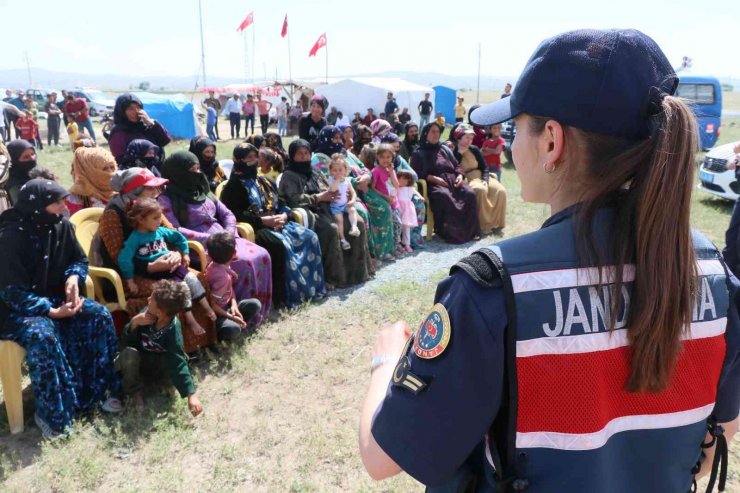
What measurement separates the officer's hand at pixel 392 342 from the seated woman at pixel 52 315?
2543 millimetres

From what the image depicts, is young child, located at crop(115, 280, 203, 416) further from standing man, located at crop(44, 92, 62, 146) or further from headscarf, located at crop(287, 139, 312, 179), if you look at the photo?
standing man, located at crop(44, 92, 62, 146)

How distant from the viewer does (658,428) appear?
2.82 feet

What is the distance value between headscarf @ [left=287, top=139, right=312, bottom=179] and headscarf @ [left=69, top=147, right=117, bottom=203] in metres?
1.70

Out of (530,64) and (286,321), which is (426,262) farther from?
(530,64)

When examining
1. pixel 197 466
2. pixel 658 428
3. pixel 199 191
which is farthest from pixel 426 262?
pixel 658 428

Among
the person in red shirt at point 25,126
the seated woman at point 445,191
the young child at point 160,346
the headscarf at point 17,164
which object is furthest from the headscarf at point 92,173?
the person in red shirt at point 25,126

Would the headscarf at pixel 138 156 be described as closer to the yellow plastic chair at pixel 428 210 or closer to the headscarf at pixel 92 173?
the headscarf at pixel 92 173

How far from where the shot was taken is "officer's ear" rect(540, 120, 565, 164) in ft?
2.81

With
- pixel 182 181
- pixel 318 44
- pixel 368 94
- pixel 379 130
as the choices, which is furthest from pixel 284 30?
pixel 182 181

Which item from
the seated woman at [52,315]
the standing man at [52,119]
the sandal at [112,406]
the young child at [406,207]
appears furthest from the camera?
the standing man at [52,119]

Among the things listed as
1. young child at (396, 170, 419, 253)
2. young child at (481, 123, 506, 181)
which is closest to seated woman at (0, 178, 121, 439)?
young child at (396, 170, 419, 253)

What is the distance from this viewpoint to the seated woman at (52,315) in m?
2.93

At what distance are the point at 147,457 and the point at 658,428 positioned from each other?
269cm

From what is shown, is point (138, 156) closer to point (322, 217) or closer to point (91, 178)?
point (91, 178)
